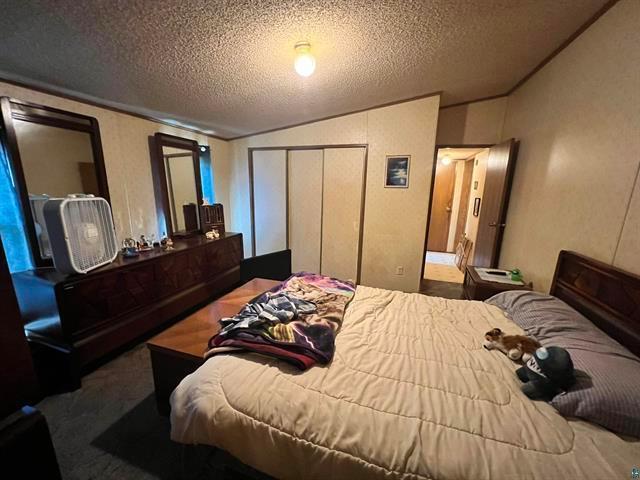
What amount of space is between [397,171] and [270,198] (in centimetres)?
187

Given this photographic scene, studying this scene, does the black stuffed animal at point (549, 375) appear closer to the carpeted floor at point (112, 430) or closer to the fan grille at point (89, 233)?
the carpeted floor at point (112, 430)

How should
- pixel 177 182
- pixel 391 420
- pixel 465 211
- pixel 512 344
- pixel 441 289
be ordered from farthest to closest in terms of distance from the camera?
1. pixel 465 211
2. pixel 441 289
3. pixel 177 182
4. pixel 512 344
5. pixel 391 420

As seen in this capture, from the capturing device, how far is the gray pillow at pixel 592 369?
830 mm

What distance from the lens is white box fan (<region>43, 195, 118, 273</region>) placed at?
1.56 meters

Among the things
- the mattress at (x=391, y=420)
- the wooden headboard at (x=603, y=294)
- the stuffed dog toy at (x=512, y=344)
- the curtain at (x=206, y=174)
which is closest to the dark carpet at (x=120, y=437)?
the mattress at (x=391, y=420)

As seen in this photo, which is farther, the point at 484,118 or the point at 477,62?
the point at 484,118

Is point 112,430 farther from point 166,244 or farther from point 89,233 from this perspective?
point 166,244

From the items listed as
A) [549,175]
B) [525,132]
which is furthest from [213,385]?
[525,132]

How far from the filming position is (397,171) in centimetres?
310

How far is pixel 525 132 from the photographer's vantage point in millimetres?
2523

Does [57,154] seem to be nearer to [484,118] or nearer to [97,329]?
[97,329]

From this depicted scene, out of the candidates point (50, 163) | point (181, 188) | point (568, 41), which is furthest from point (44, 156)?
point (568, 41)

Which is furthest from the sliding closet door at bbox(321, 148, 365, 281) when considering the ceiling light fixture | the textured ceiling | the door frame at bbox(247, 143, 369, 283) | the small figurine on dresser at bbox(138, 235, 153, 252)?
the small figurine on dresser at bbox(138, 235, 153, 252)

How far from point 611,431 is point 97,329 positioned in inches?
109
